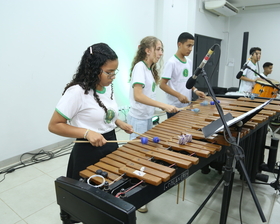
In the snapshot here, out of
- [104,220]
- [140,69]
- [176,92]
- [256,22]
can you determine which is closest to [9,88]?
[140,69]

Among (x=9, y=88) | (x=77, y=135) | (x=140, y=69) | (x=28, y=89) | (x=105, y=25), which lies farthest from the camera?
(x=105, y=25)

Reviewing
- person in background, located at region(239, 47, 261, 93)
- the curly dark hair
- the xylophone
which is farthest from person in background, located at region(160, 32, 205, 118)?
person in background, located at region(239, 47, 261, 93)

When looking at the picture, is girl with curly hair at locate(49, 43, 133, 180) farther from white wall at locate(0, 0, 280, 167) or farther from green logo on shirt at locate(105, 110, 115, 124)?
white wall at locate(0, 0, 280, 167)

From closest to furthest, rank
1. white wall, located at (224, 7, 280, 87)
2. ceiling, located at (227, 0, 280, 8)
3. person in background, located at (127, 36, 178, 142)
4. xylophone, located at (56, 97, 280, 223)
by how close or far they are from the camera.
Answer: xylophone, located at (56, 97, 280, 223)
person in background, located at (127, 36, 178, 142)
ceiling, located at (227, 0, 280, 8)
white wall, located at (224, 7, 280, 87)

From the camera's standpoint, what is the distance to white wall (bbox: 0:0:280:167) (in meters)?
2.99

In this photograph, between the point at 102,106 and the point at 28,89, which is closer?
the point at 102,106

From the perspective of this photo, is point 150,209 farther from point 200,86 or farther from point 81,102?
point 200,86

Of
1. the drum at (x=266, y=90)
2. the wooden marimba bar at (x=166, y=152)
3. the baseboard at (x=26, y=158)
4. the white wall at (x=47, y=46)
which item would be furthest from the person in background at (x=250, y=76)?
the baseboard at (x=26, y=158)

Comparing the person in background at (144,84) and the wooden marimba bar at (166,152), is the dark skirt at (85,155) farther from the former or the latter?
the person in background at (144,84)

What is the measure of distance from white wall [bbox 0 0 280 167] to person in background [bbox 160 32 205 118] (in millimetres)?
1927

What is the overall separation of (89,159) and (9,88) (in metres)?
2.17

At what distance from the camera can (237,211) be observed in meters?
2.13

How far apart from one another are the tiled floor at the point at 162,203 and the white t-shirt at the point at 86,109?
1.08 meters

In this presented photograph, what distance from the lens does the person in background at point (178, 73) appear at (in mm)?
2531
